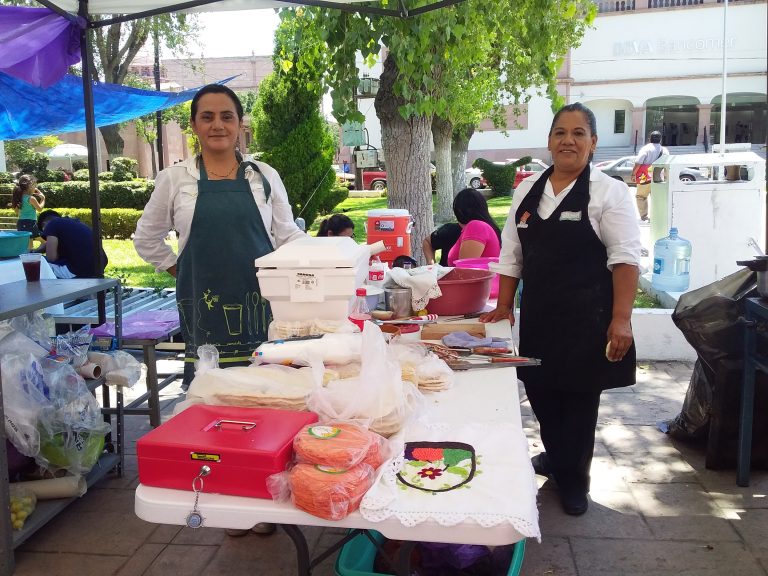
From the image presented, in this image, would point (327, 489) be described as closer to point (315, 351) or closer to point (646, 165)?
point (315, 351)

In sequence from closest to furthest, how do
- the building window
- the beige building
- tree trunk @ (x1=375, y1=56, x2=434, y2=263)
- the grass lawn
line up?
tree trunk @ (x1=375, y1=56, x2=434, y2=263), the grass lawn, the building window, the beige building

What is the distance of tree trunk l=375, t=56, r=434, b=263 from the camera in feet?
21.3

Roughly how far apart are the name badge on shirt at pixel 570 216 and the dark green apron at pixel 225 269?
4.12ft

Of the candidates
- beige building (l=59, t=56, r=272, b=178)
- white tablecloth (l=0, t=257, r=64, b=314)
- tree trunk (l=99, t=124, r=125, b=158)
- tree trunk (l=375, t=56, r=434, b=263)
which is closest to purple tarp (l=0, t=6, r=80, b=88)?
→ white tablecloth (l=0, t=257, r=64, b=314)

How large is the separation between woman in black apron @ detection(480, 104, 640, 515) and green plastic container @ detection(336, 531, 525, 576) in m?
1.08

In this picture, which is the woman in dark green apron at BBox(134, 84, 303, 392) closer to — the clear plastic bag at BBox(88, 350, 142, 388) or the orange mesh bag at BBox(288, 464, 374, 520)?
the clear plastic bag at BBox(88, 350, 142, 388)

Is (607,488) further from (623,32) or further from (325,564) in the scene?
(623,32)

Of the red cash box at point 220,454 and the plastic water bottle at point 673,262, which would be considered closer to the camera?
the red cash box at point 220,454

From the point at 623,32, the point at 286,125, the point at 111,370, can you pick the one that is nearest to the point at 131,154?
the point at 623,32

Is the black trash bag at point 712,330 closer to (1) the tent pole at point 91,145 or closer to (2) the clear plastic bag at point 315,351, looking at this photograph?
(2) the clear plastic bag at point 315,351

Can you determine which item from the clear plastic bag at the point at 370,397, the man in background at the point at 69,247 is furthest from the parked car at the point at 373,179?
the clear plastic bag at the point at 370,397

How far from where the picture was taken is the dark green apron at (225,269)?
2918mm

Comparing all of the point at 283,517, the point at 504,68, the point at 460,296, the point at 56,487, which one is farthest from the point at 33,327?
the point at 504,68

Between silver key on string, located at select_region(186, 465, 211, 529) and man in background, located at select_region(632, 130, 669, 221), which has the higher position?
man in background, located at select_region(632, 130, 669, 221)
